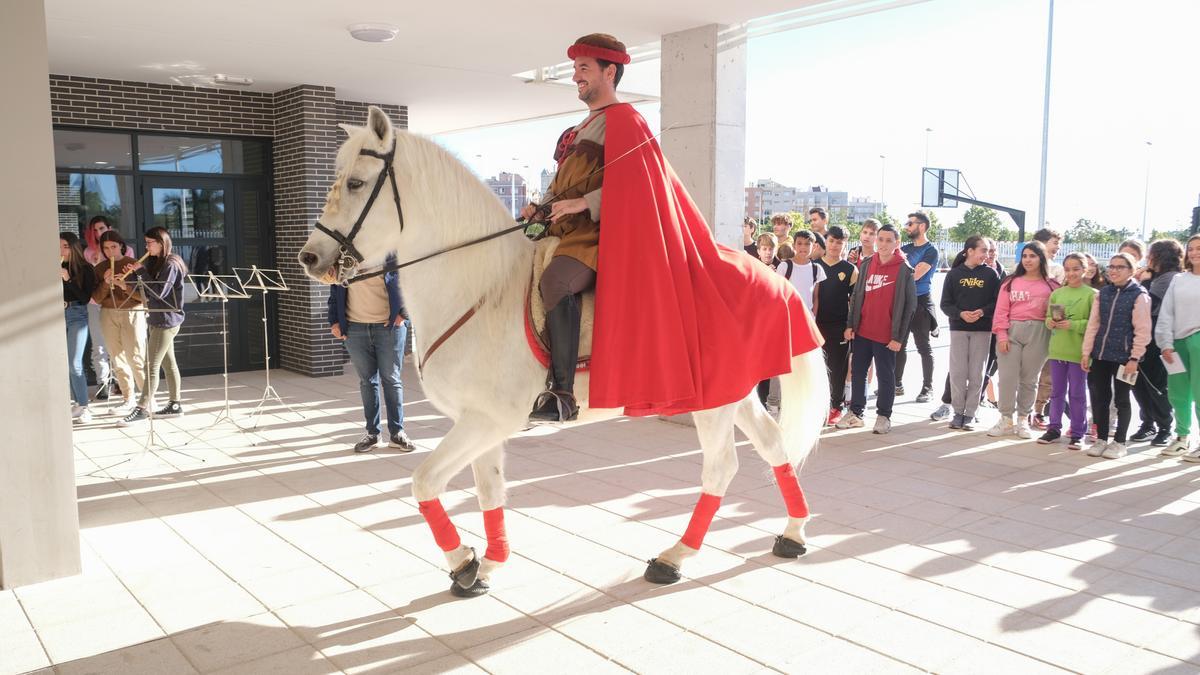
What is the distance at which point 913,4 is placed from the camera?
268 inches

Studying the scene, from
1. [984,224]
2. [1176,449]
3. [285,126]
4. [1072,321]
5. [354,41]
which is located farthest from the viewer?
[984,224]

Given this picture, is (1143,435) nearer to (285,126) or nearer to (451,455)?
(451,455)

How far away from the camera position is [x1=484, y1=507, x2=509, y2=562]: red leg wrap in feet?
12.4

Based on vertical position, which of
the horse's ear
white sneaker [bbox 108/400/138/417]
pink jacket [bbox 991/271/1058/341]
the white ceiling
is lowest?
white sneaker [bbox 108/400/138/417]

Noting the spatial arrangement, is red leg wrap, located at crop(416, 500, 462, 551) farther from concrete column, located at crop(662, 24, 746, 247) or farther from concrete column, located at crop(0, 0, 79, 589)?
concrete column, located at crop(662, 24, 746, 247)

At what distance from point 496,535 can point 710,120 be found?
4.79 meters

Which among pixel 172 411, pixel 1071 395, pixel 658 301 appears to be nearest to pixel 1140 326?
pixel 1071 395

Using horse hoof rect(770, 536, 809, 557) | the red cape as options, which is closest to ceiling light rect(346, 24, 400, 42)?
the red cape

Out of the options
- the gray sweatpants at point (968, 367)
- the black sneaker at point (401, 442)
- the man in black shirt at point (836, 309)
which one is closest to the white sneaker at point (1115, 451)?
the gray sweatpants at point (968, 367)

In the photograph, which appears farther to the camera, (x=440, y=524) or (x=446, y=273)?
(x=440, y=524)

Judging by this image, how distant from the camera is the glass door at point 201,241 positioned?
34.2 feet

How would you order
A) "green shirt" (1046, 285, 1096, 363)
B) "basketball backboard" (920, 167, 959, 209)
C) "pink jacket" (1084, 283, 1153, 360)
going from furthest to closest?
"basketball backboard" (920, 167, 959, 209) < "green shirt" (1046, 285, 1096, 363) < "pink jacket" (1084, 283, 1153, 360)

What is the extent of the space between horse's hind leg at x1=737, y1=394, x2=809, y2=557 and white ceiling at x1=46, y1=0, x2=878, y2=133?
154 inches

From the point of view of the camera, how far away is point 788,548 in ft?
13.7
